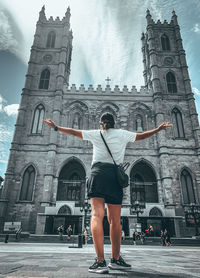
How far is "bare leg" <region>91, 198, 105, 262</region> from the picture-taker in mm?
2021

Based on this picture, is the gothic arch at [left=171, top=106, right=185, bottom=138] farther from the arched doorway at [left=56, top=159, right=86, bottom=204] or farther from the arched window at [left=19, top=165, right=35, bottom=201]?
the arched window at [left=19, top=165, right=35, bottom=201]

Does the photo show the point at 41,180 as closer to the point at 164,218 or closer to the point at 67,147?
the point at 67,147

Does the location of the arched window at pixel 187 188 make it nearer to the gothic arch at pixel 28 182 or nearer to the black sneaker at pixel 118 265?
the gothic arch at pixel 28 182

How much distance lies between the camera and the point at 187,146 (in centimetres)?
1902

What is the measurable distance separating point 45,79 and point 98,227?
74.2ft

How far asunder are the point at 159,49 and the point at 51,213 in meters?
22.2

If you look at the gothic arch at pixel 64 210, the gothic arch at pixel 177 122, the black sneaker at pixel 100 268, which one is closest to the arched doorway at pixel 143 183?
the gothic arch at pixel 177 122

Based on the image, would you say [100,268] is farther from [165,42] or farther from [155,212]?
[165,42]

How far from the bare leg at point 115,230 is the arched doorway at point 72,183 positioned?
53.1ft

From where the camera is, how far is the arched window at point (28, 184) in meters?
17.0

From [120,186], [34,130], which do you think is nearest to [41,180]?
[34,130]

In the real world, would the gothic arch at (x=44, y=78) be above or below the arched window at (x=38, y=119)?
above

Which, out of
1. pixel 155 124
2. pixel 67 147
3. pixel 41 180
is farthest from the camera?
pixel 155 124

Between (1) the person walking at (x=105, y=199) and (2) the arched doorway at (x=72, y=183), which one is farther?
(2) the arched doorway at (x=72, y=183)
